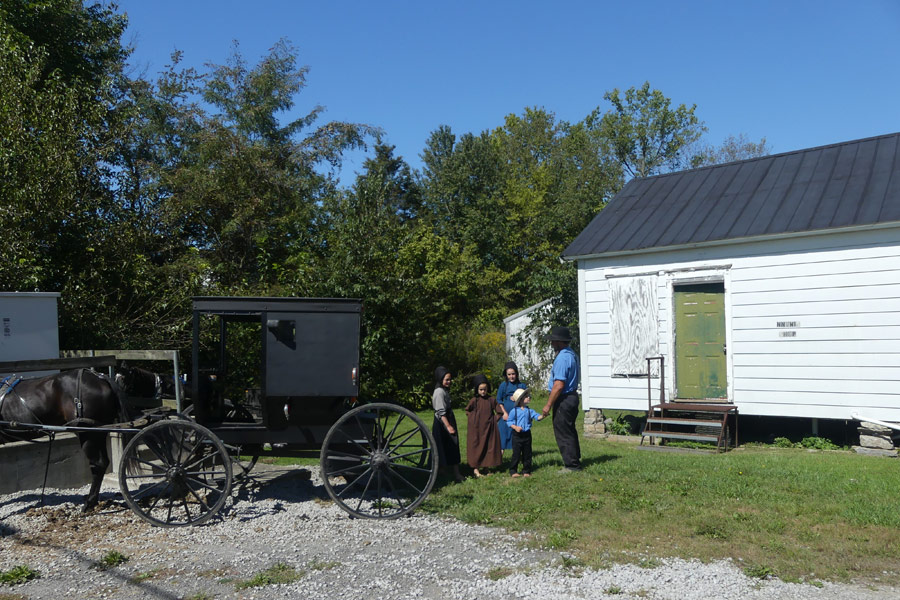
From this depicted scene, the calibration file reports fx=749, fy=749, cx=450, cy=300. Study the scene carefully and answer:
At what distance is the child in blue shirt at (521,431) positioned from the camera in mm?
9391

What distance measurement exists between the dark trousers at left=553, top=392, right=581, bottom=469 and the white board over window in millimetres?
4286

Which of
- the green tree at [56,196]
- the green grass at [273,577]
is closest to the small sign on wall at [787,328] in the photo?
the green grass at [273,577]

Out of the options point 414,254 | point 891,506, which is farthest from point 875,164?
point 414,254

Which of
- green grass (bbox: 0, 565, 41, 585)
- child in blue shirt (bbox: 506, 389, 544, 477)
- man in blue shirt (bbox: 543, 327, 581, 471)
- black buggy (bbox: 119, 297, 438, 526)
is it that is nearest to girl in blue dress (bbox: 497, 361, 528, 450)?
child in blue shirt (bbox: 506, 389, 544, 477)

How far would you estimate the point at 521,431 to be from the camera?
30.8ft

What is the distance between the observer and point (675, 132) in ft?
148

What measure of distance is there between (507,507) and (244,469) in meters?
3.19

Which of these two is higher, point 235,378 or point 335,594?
point 235,378

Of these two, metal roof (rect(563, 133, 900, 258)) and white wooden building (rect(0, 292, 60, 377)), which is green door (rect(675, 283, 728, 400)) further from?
white wooden building (rect(0, 292, 60, 377))

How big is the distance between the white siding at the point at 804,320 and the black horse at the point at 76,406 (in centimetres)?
896

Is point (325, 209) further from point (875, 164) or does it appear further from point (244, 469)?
point (875, 164)

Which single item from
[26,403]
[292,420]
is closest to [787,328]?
[292,420]

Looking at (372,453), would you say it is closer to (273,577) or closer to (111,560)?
(273,577)

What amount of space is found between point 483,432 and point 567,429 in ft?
3.49
